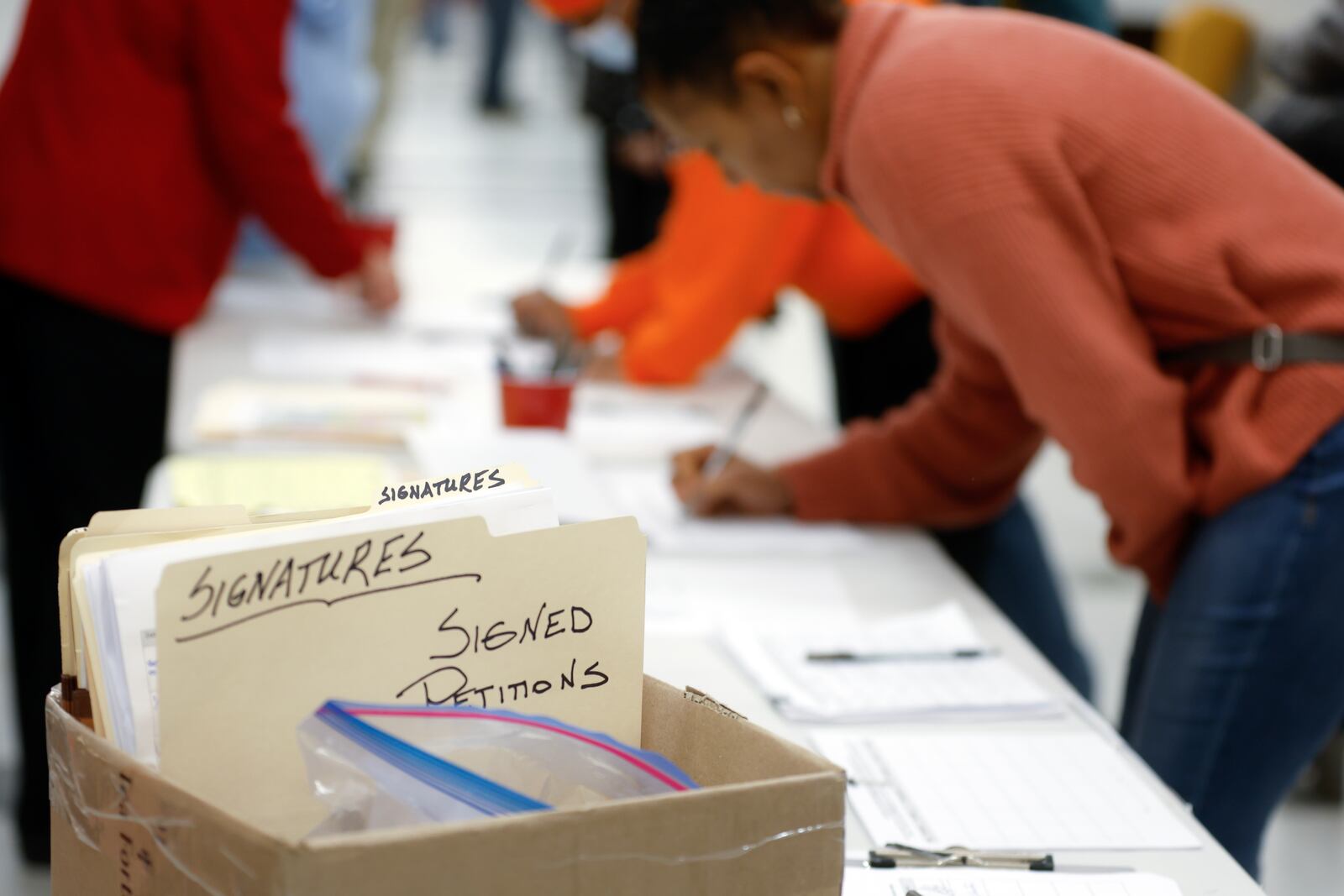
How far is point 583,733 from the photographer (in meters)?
0.59

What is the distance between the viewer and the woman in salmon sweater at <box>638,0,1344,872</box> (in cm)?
110

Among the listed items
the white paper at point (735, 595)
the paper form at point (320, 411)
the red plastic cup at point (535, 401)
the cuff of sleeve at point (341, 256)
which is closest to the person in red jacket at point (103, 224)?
the cuff of sleeve at point (341, 256)

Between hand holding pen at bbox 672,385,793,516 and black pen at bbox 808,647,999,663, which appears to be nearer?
black pen at bbox 808,647,999,663

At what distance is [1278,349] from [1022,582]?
62 cm

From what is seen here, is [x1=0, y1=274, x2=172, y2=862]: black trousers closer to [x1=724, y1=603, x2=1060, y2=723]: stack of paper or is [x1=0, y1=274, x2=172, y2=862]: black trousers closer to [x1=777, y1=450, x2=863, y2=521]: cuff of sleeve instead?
[x1=777, y1=450, x2=863, y2=521]: cuff of sleeve

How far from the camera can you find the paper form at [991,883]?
0.76 meters

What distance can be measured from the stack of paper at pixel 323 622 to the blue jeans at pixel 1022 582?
111 cm

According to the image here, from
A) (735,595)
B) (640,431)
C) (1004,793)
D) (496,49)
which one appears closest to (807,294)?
(640,431)

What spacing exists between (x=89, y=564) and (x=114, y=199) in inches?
57.1

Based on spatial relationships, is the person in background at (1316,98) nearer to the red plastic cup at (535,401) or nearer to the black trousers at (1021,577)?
the black trousers at (1021,577)

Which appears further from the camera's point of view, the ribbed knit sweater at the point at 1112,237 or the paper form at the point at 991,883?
the ribbed knit sweater at the point at 1112,237

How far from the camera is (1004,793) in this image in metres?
0.93

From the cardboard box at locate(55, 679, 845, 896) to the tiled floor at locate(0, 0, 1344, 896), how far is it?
661 mm

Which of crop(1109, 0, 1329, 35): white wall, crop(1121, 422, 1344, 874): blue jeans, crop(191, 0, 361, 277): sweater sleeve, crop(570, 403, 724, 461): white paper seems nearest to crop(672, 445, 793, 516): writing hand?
crop(570, 403, 724, 461): white paper
